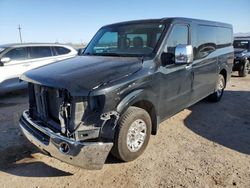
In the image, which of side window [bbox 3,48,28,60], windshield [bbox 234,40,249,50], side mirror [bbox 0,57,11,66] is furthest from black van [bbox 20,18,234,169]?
windshield [bbox 234,40,249,50]

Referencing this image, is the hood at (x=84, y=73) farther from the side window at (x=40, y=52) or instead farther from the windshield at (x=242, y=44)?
the windshield at (x=242, y=44)

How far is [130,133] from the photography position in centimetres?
361

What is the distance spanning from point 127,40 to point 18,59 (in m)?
5.23

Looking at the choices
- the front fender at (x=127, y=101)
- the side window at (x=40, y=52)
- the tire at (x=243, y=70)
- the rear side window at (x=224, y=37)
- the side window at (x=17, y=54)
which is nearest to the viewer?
the front fender at (x=127, y=101)

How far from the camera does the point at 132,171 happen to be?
11.9ft

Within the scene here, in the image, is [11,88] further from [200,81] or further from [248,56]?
[248,56]

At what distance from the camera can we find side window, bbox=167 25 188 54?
14.2 ft

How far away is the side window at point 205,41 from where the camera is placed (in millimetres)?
5258

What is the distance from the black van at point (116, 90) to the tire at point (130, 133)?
13 millimetres

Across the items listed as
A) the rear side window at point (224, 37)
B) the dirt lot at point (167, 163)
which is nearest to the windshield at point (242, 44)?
the rear side window at point (224, 37)

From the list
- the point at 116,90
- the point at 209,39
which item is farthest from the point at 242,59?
the point at 116,90

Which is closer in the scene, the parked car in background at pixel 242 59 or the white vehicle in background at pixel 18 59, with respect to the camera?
the white vehicle in background at pixel 18 59

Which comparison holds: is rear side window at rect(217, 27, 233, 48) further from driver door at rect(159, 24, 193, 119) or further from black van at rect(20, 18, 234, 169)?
driver door at rect(159, 24, 193, 119)

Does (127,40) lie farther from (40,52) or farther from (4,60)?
(40,52)
